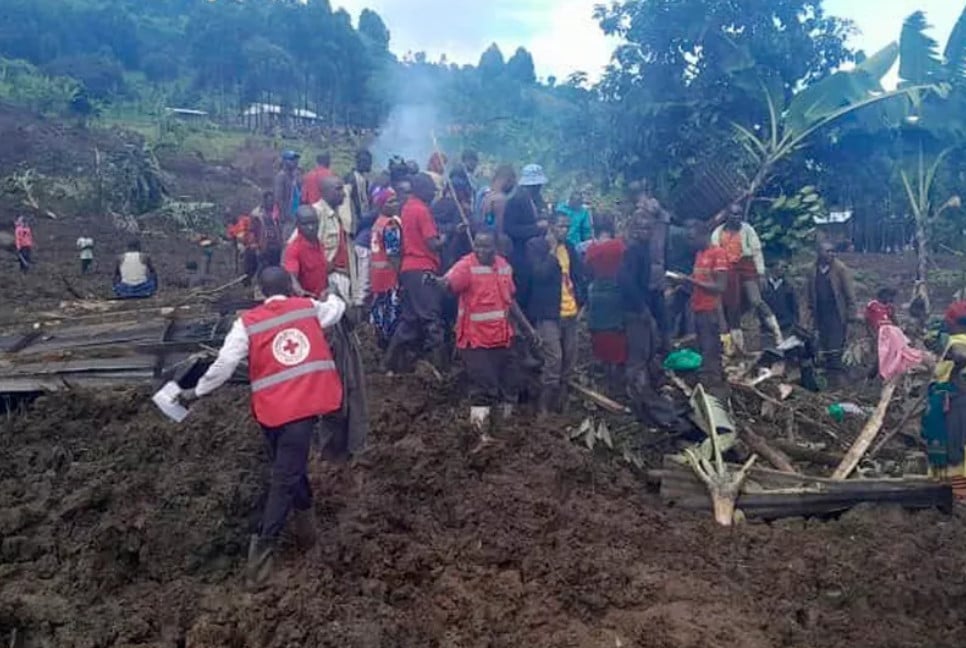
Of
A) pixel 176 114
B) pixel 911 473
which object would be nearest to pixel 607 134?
pixel 911 473

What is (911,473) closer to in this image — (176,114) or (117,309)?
(117,309)

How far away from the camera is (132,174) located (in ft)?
89.5

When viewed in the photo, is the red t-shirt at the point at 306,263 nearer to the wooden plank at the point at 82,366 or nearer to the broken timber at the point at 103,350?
the broken timber at the point at 103,350

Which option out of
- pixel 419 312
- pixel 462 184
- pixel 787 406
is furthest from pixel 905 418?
pixel 462 184

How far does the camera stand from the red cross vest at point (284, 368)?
5.24 m

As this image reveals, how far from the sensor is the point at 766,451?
7.45 meters

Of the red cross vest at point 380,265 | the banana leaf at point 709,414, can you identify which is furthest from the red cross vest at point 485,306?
the banana leaf at point 709,414

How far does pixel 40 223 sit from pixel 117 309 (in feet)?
53.5

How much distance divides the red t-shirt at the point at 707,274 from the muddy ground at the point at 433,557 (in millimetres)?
2685

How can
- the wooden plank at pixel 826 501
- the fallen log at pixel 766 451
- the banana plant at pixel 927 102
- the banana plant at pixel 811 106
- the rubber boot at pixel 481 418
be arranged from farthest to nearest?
the banana plant at pixel 927 102
the banana plant at pixel 811 106
the rubber boot at pixel 481 418
the fallen log at pixel 766 451
the wooden plank at pixel 826 501

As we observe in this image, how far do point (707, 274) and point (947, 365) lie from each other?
3.16 metres

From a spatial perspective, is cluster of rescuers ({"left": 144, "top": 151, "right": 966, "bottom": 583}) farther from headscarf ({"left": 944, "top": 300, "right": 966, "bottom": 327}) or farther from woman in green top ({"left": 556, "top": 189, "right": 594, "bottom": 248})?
headscarf ({"left": 944, "top": 300, "right": 966, "bottom": 327})

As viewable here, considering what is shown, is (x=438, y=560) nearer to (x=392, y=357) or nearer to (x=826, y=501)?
(x=826, y=501)

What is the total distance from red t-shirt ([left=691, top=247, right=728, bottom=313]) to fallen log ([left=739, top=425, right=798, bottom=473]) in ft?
6.62
